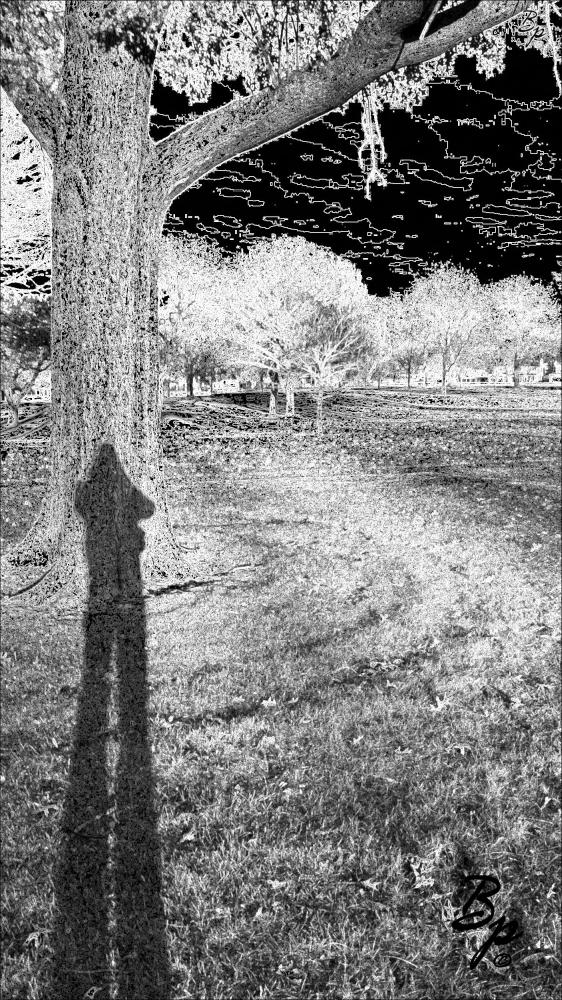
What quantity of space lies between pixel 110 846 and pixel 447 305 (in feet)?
162

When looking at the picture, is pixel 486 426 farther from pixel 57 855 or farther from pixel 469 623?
pixel 57 855

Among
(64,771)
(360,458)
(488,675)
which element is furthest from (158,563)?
(360,458)

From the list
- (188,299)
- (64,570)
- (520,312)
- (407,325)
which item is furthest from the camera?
(407,325)

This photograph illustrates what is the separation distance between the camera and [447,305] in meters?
47.3

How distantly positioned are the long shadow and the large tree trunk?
60.8 inches

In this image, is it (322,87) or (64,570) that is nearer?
(322,87)

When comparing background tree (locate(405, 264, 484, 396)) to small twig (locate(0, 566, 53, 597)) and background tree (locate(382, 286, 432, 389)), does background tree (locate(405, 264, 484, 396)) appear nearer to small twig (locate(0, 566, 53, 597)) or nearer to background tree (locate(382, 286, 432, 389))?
background tree (locate(382, 286, 432, 389))

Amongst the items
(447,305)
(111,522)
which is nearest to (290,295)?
(447,305)

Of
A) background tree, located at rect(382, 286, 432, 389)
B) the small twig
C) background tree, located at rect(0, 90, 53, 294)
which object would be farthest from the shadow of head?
background tree, located at rect(382, 286, 432, 389)

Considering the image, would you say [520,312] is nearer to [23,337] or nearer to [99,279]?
[23,337]

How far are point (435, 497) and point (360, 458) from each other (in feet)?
18.4

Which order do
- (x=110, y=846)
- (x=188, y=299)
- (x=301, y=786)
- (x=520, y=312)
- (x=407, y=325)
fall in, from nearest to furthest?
(x=110, y=846)
(x=301, y=786)
(x=188, y=299)
(x=520, y=312)
(x=407, y=325)

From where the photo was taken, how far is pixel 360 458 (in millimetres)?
16516

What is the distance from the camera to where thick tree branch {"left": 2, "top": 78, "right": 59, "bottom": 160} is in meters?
5.58
